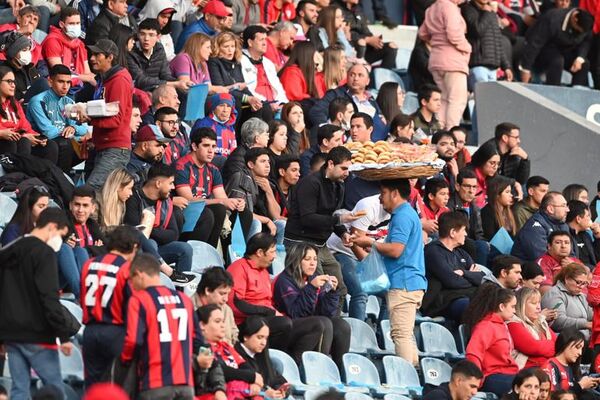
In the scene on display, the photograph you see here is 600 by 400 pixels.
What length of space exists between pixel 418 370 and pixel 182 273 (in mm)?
1802

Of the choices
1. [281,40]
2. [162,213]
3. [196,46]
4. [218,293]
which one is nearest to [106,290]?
[218,293]

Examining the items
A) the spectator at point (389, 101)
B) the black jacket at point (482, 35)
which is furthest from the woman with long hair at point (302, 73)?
the black jacket at point (482, 35)

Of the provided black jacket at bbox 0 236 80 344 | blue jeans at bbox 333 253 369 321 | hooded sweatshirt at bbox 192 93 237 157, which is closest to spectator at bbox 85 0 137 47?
hooded sweatshirt at bbox 192 93 237 157

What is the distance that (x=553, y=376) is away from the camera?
40.0 feet

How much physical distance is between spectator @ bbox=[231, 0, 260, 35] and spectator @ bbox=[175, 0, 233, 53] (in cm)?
87

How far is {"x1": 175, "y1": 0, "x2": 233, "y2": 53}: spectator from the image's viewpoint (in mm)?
15781

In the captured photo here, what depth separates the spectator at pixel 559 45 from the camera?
18.8 m

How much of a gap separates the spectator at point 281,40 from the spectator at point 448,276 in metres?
3.83

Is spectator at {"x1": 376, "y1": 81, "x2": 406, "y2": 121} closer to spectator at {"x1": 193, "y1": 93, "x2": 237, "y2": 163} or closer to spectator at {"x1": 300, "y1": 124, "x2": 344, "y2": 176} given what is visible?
spectator at {"x1": 300, "y1": 124, "x2": 344, "y2": 176}

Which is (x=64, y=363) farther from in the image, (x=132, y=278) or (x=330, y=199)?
(x=330, y=199)

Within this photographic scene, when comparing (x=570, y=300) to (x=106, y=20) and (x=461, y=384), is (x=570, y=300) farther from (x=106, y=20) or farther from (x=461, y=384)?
(x=106, y=20)

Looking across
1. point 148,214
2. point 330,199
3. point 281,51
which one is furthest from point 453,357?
point 281,51

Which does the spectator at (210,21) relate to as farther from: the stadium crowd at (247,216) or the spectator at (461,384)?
the spectator at (461,384)

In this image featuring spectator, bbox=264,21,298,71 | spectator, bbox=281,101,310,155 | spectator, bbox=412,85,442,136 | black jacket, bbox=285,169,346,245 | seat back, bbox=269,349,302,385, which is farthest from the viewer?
spectator, bbox=264,21,298,71
